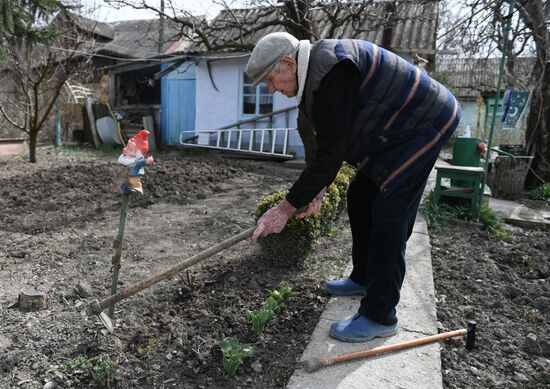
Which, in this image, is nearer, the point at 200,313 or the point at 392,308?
the point at 392,308

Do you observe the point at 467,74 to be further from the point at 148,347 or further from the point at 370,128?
the point at 148,347

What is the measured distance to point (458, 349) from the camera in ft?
8.09

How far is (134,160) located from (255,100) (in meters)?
9.91

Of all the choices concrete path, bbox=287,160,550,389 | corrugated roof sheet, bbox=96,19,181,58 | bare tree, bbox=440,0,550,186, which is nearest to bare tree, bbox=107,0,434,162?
bare tree, bbox=440,0,550,186

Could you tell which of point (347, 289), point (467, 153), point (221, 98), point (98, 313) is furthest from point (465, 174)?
point (221, 98)

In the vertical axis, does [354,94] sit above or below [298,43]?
below

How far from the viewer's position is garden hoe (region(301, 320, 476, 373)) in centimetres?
210

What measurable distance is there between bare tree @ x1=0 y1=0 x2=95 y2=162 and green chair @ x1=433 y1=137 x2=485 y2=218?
16.1ft

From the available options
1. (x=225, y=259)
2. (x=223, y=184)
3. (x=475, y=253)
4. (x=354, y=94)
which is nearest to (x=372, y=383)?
(x=354, y=94)

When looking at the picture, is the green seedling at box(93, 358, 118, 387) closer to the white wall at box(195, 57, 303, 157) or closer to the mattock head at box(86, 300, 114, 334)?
the mattock head at box(86, 300, 114, 334)

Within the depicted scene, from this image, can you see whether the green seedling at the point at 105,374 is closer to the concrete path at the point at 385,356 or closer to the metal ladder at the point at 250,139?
the concrete path at the point at 385,356

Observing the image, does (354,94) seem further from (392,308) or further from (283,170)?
(283,170)

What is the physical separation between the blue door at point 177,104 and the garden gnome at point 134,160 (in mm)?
11282

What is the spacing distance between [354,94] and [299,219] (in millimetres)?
1411
